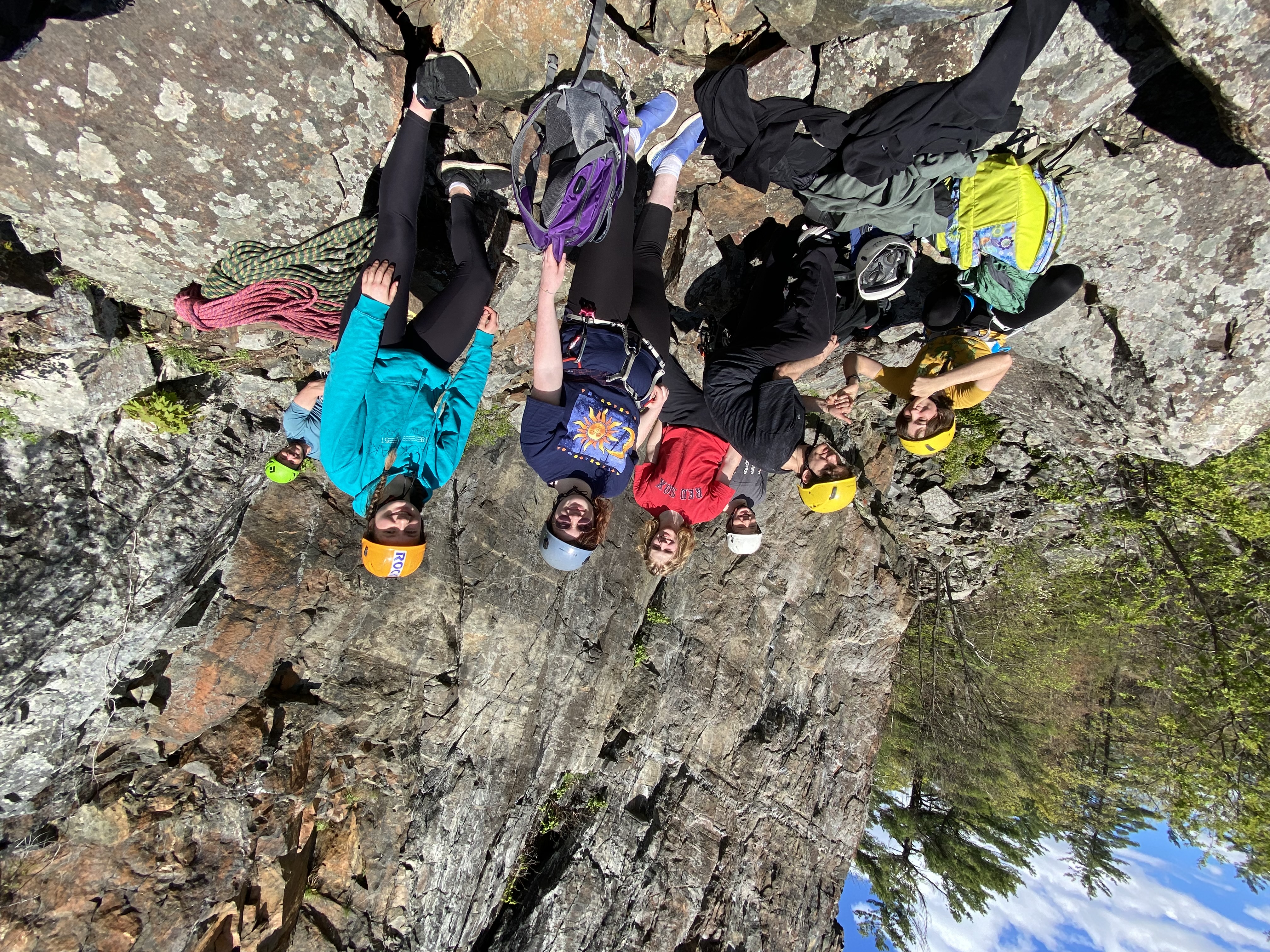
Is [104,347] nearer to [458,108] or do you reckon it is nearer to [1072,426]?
[458,108]

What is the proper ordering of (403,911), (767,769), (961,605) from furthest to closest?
(961,605)
(767,769)
(403,911)

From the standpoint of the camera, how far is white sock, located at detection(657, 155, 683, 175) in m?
3.97

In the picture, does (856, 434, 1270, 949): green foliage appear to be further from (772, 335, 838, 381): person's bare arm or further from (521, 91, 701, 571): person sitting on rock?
(521, 91, 701, 571): person sitting on rock

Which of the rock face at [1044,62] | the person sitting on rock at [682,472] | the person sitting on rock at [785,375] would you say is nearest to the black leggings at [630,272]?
A: the person sitting on rock at [682,472]

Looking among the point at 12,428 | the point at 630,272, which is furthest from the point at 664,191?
the point at 12,428

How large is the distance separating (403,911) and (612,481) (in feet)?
13.1

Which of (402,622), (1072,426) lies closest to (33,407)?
(402,622)

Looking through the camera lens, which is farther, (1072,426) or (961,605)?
(961,605)

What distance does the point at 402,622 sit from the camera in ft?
14.8

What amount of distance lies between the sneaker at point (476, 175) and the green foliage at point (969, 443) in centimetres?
539

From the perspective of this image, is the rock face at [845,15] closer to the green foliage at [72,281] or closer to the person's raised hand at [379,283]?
the person's raised hand at [379,283]

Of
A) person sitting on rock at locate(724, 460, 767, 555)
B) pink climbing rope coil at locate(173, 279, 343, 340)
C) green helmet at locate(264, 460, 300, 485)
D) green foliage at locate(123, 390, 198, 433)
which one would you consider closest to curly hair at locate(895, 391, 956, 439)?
person sitting on rock at locate(724, 460, 767, 555)

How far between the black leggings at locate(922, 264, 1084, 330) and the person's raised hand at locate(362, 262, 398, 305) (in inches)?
162

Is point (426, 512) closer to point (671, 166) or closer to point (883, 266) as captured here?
point (671, 166)
